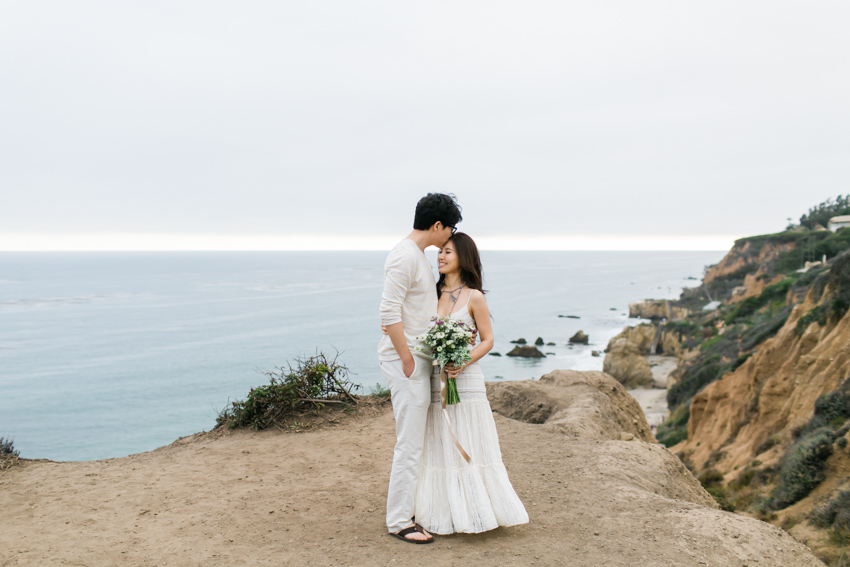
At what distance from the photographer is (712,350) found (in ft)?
99.7

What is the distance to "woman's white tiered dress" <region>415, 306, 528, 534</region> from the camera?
432 centimetres

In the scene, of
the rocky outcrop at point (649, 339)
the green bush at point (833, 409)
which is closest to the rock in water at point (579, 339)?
the rocky outcrop at point (649, 339)

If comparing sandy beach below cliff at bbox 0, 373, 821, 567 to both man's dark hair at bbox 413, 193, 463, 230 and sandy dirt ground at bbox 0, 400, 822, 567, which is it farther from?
man's dark hair at bbox 413, 193, 463, 230

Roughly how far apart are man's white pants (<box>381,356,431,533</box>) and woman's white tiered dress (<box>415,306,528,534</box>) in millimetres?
108

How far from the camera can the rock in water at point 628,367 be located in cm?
3847

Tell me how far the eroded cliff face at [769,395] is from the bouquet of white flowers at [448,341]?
1141cm

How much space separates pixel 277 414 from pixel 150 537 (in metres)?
3.69

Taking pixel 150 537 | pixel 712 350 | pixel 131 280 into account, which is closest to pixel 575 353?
pixel 712 350

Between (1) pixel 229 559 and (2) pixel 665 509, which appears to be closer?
(1) pixel 229 559

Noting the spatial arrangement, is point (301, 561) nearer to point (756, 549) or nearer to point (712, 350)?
point (756, 549)

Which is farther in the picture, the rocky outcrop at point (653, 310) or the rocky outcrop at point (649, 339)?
the rocky outcrop at point (653, 310)

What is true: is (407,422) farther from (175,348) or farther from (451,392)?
(175,348)

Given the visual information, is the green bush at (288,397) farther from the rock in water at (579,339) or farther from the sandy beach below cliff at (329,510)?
the rock in water at (579,339)

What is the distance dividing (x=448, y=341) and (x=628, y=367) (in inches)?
1496
